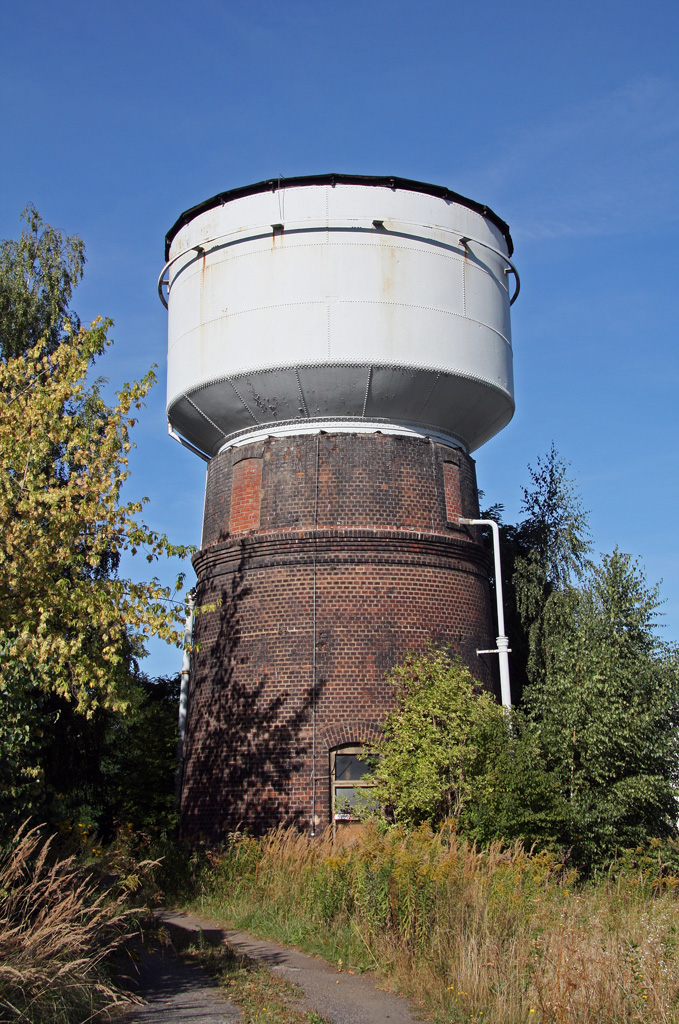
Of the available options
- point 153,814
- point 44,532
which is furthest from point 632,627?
point 44,532

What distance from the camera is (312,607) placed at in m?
13.2

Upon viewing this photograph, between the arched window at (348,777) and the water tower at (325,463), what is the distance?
0.03 meters

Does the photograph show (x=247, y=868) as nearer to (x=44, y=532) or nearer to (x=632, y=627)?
(x=44, y=532)

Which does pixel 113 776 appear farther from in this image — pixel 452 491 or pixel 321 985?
pixel 321 985

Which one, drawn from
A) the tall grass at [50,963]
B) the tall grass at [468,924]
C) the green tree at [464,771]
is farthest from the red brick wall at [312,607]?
the tall grass at [50,963]

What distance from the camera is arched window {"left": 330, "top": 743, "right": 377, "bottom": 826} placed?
40.3 feet

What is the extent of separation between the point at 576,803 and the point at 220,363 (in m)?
8.07

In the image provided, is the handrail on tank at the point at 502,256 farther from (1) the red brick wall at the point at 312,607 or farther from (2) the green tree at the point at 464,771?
(2) the green tree at the point at 464,771

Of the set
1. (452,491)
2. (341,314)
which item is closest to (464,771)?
(452,491)

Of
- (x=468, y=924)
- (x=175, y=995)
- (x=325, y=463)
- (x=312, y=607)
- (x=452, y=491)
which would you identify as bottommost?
(x=175, y=995)

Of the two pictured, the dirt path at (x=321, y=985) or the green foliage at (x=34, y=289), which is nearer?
the dirt path at (x=321, y=985)

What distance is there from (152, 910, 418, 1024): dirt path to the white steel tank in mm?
7382

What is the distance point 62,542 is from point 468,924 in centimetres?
510

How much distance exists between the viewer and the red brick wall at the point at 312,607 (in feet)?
41.7
